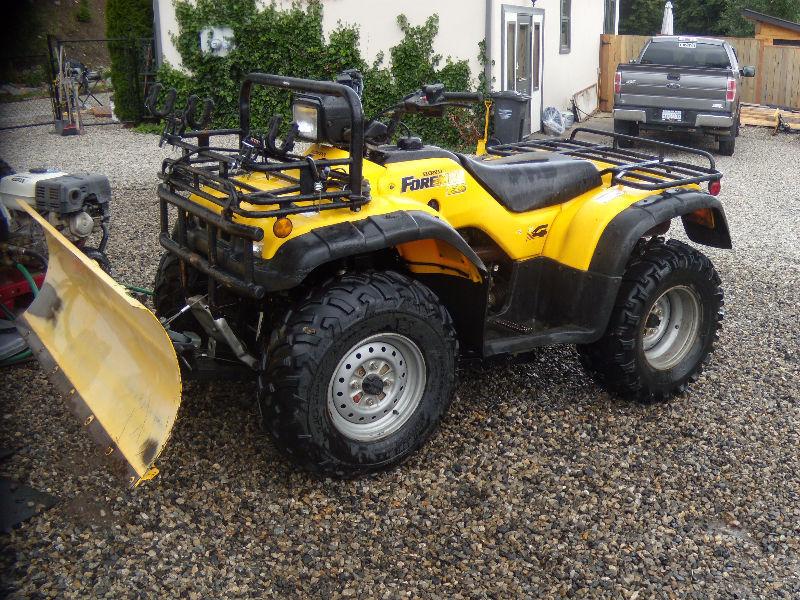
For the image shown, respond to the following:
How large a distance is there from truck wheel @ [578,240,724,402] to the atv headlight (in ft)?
5.99

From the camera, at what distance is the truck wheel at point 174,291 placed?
14.8ft

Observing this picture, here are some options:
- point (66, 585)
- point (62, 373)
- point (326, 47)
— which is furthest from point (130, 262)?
point (326, 47)

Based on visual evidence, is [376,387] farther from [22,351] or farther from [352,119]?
[22,351]

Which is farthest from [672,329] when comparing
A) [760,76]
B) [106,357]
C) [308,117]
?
[760,76]

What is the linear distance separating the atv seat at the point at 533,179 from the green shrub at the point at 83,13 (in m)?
33.6

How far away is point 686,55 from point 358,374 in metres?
13.2

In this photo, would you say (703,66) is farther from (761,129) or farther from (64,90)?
(64,90)

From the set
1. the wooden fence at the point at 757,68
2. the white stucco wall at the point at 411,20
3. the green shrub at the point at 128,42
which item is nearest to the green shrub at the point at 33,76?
the green shrub at the point at 128,42

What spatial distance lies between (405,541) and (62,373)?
1.88 metres

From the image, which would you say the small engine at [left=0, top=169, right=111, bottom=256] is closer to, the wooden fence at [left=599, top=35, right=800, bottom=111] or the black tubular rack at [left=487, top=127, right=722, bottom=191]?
the black tubular rack at [left=487, top=127, right=722, bottom=191]

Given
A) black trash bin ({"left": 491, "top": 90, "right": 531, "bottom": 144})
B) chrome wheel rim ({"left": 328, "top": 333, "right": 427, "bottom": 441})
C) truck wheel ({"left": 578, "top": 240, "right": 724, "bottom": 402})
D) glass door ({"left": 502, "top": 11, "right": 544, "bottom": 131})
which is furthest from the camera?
glass door ({"left": 502, "top": 11, "right": 544, "bottom": 131})

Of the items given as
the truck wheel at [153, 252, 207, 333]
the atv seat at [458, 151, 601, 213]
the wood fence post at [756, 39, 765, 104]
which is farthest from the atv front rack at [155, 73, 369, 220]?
the wood fence post at [756, 39, 765, 104]

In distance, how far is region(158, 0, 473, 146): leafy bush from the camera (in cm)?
1413

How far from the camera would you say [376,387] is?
12.6 feet
